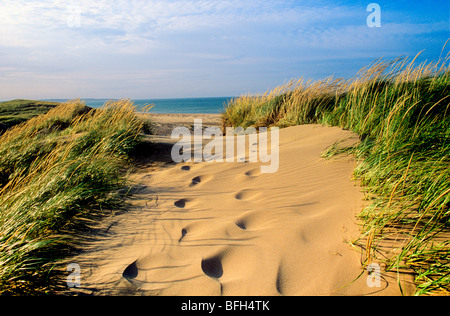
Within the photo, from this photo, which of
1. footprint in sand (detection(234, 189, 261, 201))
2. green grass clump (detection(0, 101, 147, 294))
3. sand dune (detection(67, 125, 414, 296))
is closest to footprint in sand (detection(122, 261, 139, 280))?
sand dune (detection(67, 125, 414, 296))

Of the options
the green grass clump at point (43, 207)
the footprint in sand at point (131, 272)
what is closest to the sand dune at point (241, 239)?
the footprint in sand at point (131, 272)

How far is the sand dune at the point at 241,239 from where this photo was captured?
6.08 ft

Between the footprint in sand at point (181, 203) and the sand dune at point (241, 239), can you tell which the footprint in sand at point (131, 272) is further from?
the footprint in sand at point (181, 203)

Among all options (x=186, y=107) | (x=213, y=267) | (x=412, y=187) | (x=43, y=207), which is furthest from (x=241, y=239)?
(x=186, y=107)

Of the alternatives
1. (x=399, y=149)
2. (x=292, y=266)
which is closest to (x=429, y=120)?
(x=399, y=149)

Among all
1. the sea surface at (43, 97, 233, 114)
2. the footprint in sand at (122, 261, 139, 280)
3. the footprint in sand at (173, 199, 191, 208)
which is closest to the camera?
the footprint in sand at (122, 261, 139, 280)

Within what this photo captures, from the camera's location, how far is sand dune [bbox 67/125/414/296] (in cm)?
185

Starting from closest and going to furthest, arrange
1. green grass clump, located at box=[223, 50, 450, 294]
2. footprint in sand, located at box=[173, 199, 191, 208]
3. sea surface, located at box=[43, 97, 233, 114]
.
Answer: green grass clump, located at box=[223, 50, 450, 294]
footprint in sand, located at box=[173, 199, 191, 208]
sea surface, located at box=[43, 97, 233, 114]

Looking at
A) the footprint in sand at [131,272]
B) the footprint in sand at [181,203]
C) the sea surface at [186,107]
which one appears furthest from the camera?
the sea surface at [186,107]

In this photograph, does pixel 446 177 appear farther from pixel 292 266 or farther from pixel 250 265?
pixel 250 265

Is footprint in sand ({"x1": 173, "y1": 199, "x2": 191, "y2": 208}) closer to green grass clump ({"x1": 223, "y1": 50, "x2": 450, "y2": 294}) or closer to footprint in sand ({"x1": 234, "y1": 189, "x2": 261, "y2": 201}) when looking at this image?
footprint in sand ({"x1": 234, "y1": 189, "x2": 261, "y2": 201})

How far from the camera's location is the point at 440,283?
148 centimetres

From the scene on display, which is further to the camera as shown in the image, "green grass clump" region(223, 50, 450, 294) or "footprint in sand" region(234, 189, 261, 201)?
"footprint in sand" region(234, 189, 261, 201)

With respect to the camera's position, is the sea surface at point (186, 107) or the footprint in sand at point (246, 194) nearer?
the footprint in sand at point (246, 194)
